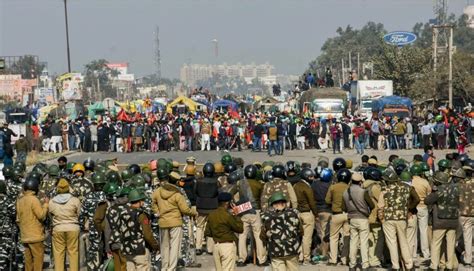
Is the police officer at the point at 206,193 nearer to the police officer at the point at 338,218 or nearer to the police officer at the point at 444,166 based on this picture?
the police officer at the point at 338,218

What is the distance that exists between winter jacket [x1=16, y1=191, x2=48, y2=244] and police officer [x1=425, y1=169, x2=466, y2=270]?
20.6 ft

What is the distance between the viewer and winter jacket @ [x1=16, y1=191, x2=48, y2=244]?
1495 centimetres

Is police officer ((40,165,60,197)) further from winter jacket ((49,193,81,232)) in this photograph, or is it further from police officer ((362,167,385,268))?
police officer ((362,167,385,268))

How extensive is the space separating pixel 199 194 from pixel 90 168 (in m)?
2.62

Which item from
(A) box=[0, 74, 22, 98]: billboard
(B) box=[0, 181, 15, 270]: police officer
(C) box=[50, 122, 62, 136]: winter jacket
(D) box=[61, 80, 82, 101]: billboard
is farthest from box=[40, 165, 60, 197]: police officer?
(A) box=[0, 74, 22, 98]: billboard

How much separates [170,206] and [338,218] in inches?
124

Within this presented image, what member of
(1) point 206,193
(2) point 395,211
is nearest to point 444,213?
(2) point 395,211

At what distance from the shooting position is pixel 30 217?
14969 millimetres

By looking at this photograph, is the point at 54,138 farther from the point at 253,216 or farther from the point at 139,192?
the point at 139,192

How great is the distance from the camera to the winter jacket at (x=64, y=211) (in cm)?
1478

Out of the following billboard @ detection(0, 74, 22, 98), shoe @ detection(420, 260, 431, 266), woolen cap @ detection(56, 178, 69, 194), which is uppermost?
billboard @ detection(0, 74, 22, 98)

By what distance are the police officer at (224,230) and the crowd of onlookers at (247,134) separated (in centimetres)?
2608

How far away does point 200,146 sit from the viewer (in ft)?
145

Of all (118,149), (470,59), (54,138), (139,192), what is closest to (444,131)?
(118,149)
